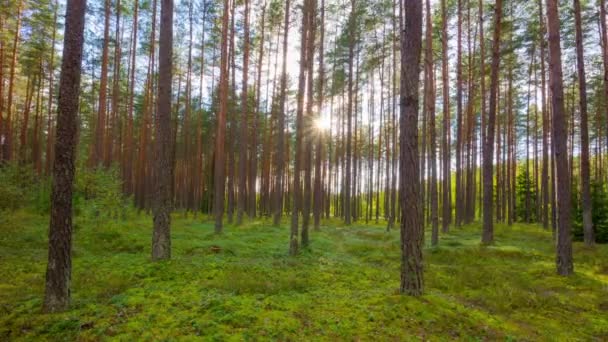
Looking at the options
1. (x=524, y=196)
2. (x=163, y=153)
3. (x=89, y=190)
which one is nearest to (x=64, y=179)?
(x=163, y=153)

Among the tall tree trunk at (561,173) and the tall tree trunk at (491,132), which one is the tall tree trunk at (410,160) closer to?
the tall tree trunk at (561,173)

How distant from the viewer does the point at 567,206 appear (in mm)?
9141

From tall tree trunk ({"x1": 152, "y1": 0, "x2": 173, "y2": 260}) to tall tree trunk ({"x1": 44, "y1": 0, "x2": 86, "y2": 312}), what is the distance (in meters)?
3.00

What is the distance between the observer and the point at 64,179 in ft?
16.7

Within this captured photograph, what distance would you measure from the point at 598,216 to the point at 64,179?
893 inches

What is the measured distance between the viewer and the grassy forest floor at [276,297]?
4.59m

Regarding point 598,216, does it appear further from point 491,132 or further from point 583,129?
point 491,132

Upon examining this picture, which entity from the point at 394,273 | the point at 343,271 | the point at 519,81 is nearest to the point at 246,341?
the point at 343,271

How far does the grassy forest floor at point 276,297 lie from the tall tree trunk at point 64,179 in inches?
15.4

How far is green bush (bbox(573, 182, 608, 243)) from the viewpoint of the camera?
15773 millimetres

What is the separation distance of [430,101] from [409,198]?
860cm

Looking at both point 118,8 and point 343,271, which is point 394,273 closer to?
point 343,271

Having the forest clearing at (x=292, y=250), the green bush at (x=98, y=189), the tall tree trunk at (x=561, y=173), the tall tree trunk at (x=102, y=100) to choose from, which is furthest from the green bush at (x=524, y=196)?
the tall tree trunk at (x=102, y=100)

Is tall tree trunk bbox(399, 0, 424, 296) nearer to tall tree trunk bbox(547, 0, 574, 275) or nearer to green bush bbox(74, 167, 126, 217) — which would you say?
tall tree trunk bbox(547, 0, 574, 275)
